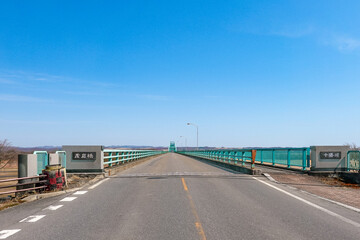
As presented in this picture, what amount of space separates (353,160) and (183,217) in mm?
13040

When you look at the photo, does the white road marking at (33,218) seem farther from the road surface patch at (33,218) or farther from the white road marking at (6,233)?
the white road marking at (6,233)

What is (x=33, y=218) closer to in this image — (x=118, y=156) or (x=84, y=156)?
(x=84, y=156)

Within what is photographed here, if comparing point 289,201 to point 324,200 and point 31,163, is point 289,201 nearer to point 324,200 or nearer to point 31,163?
point 324,200

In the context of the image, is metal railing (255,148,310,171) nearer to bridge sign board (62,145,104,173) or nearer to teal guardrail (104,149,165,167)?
teal guardrail (104,149,165,167)

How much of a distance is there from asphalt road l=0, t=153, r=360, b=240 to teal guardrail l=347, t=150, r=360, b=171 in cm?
726

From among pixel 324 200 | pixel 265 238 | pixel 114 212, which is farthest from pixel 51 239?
pixel 324 200

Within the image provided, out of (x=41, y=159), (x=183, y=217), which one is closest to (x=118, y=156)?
(x=41, y=159)

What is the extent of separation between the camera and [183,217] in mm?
6727

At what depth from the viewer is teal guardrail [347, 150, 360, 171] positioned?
622 inches

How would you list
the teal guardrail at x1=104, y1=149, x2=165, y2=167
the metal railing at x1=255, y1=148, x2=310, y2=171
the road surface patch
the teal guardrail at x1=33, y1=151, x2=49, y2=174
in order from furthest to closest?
the teal guardrail at x1=104, y1=149, x2=165, y2=167 < the metal railing at x1=255, y1=148, x2=310, y2=171 < the teal guardrail at x1=33, y1=151, x2=49, y2=174 < the road surface patch

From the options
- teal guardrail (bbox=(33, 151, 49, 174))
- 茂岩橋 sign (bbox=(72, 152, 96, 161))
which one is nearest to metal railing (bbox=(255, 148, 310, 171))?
茂岩橋 sign (bbox=(72, 152, 96, 161))

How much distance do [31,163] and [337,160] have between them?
588 inches

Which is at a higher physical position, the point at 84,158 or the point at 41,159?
the point at 41,159

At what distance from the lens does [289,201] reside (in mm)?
8938
